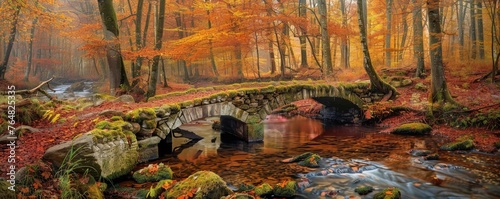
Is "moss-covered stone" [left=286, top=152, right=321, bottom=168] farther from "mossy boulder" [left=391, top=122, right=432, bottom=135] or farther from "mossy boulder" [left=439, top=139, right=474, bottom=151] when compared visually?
"mossy boulder" [left=391, top=122, right=432, bottom=135]

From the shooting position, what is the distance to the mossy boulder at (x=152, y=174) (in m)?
6.66

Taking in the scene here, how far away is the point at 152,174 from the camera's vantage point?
6.78 m

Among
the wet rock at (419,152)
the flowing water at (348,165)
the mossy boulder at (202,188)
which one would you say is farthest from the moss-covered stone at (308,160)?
the mossy boulder at (202,188)

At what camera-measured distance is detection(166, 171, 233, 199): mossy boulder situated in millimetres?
5346

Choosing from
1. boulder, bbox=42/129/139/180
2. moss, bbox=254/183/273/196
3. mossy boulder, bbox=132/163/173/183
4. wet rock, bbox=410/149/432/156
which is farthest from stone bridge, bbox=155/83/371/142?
wet rock, bbox=410/149/432/156

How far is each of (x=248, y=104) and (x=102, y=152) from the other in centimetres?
580

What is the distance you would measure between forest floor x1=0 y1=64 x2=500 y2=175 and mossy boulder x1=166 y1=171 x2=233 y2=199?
2.17m

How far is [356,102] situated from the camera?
1368cm

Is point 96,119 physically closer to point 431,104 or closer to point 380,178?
point 380,178

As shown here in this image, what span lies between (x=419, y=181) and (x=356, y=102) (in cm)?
723

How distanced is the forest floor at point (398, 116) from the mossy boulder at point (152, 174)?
1344mm

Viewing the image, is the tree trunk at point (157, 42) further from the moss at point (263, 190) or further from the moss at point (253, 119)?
the moss at point (263, 190)

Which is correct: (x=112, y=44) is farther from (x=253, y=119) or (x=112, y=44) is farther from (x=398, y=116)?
(x=398, y=116)

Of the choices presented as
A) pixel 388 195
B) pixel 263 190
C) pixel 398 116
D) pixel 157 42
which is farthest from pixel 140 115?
pixel 398 116
